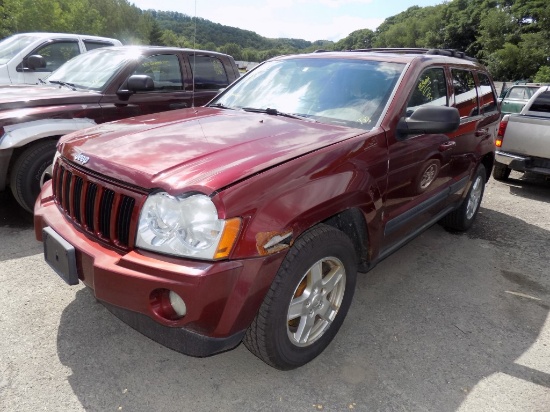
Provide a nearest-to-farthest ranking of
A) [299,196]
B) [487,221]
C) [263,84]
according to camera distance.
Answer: [299,196]
[263,84]
[487,221]

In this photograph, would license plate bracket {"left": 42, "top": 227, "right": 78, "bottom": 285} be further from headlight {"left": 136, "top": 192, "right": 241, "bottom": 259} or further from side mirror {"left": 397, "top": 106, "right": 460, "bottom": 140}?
side mirror {"left": 397, "top": 106, "right": 460, "bottom": 140}

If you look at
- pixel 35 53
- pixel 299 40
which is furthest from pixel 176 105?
pixel 299 40

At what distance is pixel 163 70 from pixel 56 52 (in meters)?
2.88

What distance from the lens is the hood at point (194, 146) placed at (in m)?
2.00

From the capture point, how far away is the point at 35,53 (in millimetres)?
6777

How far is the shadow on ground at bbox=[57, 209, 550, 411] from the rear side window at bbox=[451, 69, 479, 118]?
1.58 metres

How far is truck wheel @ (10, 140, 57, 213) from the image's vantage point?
4090 millimetres

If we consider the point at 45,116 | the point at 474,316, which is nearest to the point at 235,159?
the point at 474,316

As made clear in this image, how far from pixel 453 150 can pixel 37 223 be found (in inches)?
127

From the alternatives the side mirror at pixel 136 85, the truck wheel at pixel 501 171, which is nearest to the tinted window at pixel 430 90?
the side mirror at pixel 136 85

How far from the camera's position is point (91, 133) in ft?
8.94

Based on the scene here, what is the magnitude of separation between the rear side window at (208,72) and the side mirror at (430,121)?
11.9ft

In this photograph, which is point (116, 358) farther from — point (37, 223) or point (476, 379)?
point (476, 379)

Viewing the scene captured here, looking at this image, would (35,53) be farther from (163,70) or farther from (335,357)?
(335,357)
